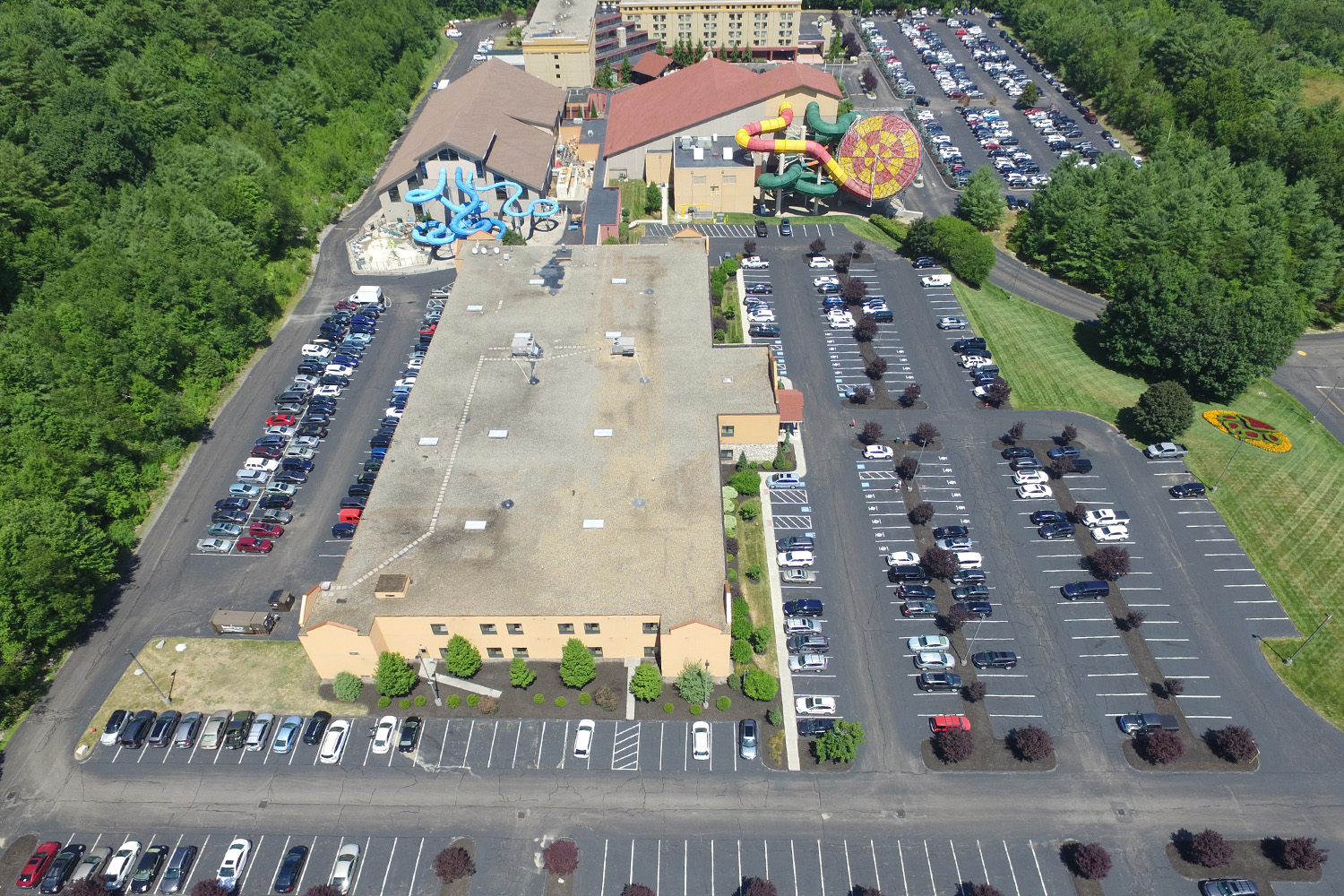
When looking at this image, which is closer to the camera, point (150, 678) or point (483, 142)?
point (150, 678)

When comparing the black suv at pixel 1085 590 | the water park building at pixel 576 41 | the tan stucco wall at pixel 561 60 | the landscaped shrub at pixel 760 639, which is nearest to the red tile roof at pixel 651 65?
the water park building at pixel 576 41

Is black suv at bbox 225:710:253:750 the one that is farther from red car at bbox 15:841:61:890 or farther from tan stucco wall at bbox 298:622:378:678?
red car at bbox 15:841:61:890

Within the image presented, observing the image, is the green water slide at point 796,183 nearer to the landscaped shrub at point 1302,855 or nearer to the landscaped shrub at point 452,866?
the landscaped shrub at point 1302,855

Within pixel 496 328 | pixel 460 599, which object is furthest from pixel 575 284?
pixel 460 599

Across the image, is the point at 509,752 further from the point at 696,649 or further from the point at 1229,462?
the point at 1229,462

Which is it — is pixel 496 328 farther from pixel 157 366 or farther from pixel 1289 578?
pixel 1289 578

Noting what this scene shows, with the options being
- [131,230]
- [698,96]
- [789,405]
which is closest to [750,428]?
[789,405]

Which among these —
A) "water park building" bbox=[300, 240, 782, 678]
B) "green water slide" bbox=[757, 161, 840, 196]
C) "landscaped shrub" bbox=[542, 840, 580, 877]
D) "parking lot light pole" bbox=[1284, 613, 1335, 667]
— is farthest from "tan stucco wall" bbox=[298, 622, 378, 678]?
"green water slide" bbox=[757, 161, 840, 196]
